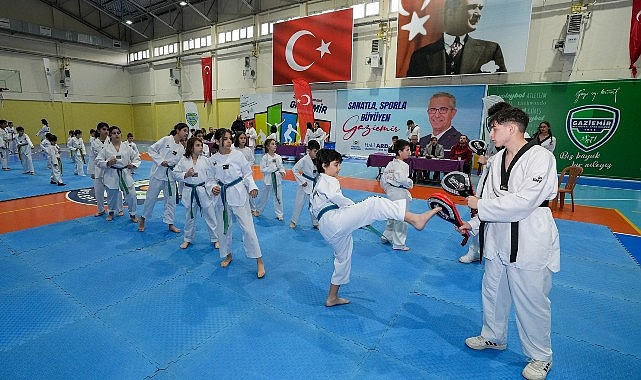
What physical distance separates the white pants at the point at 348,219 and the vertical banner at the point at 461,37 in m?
11.2

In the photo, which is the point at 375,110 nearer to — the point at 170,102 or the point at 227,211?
the point at 227,211

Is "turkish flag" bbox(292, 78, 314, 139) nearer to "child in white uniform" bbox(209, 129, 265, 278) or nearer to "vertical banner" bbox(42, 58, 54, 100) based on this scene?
"child in white uniform" bbox(209, 129, 265, 278)

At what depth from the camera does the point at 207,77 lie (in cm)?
2045

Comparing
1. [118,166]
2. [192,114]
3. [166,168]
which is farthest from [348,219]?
[192,114]

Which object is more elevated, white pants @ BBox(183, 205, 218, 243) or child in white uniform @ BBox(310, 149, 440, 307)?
child in white uniform @ BBox(310, 149, 440, 307)

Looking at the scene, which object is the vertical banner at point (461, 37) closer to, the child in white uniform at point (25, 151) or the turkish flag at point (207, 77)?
the turkish flag at point (207, 77)

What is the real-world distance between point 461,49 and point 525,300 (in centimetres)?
1204

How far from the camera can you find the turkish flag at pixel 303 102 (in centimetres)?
1560

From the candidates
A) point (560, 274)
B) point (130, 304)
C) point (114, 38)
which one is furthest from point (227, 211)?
point (114, 38)

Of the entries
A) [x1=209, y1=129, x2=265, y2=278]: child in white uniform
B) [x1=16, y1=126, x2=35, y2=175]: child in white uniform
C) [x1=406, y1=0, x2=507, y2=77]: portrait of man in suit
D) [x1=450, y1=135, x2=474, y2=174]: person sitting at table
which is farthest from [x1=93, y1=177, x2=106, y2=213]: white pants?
[x1=406, y1=0, x2=507, y2=77]: portrait of man in suit

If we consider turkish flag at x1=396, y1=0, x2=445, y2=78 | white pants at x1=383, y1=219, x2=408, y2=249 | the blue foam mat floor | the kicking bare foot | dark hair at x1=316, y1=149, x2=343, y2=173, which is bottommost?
the blue foam mat floor

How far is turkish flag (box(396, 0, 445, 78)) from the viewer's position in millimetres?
12359

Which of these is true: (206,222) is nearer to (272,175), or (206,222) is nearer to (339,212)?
(272,175)

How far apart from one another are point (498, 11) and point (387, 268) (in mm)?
11217
